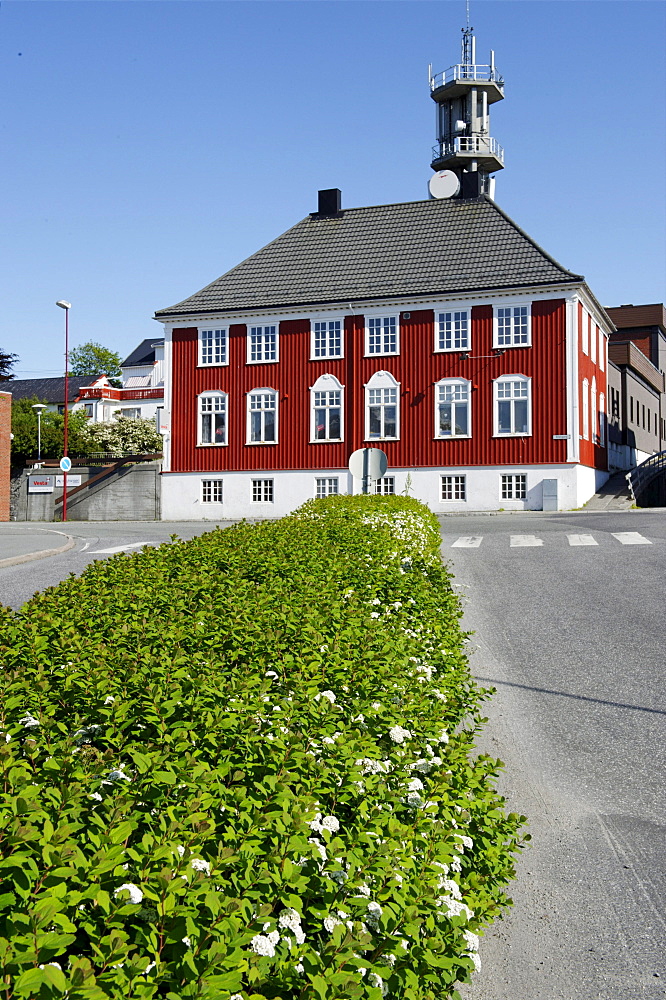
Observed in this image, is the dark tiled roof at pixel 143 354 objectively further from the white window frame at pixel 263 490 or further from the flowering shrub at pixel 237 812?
the flowering shrub at pixel 237 812

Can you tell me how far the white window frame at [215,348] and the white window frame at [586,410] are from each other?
16341mm

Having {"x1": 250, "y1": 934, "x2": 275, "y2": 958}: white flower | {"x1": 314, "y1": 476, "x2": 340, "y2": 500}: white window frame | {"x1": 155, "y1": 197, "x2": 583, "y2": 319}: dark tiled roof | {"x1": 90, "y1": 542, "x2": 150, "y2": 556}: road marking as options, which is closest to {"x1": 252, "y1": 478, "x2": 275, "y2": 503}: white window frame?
{"x1": 314, "y1": 476, "x2": 340, "y2": 500}: white window frame

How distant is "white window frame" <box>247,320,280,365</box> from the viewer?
43375 millimetres

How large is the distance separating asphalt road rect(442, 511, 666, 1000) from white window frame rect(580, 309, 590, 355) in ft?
Result: 86.4

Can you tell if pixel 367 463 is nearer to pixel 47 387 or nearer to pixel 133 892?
pixel 133 892

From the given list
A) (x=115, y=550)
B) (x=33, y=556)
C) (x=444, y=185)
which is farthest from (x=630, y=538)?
(x=444, y=185)

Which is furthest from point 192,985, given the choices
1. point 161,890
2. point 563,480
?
point 563,480

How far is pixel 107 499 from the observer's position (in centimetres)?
4747

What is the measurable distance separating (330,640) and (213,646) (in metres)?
0.70

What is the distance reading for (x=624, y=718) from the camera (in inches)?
313

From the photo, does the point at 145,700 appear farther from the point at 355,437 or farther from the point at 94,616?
the point at 355,437

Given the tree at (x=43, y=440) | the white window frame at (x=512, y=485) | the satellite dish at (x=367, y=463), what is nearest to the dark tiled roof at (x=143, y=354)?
the tree at (x=43, y=440)

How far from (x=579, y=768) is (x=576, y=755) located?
10.7 inches

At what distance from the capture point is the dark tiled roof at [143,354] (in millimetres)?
107875
